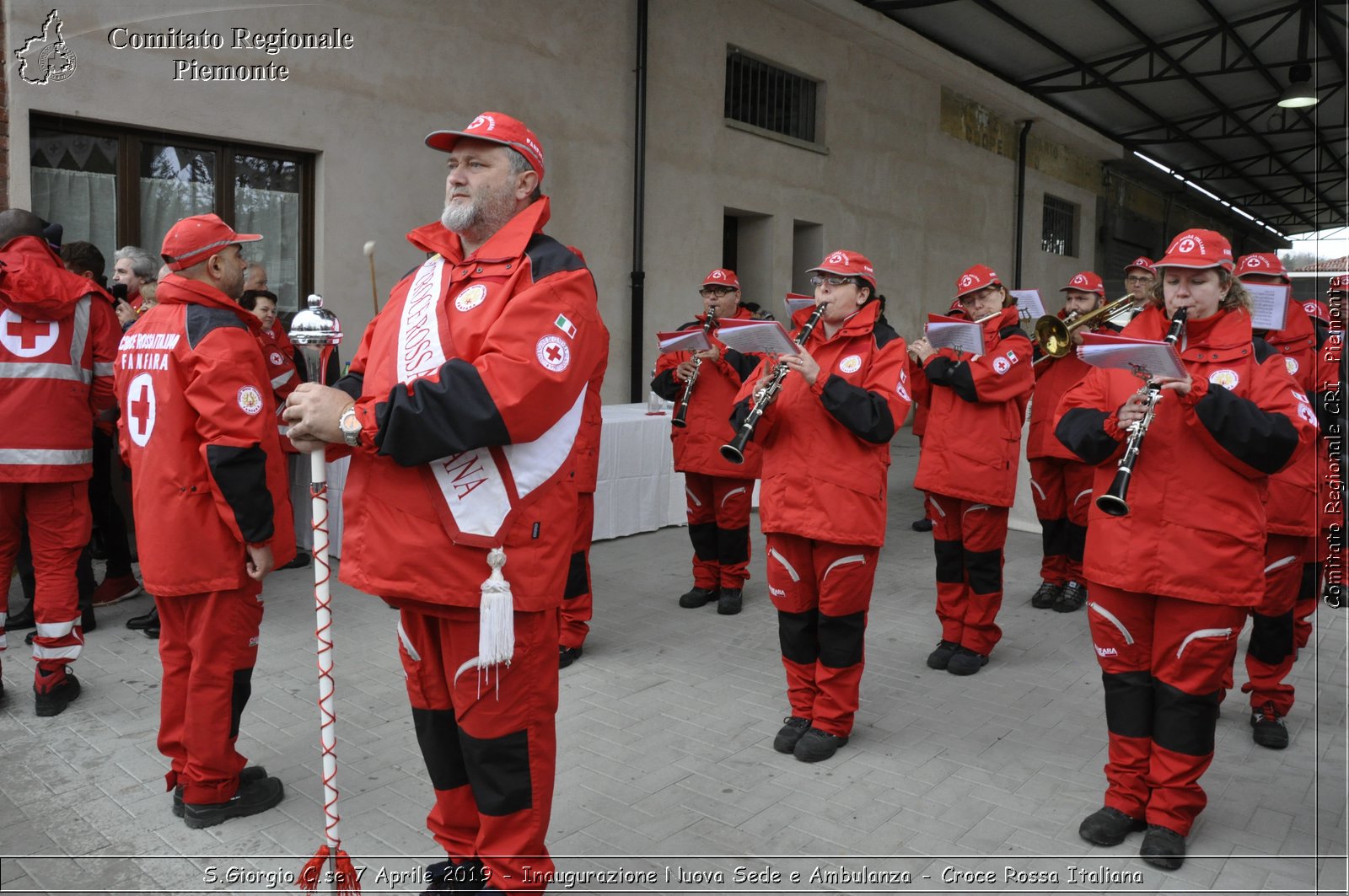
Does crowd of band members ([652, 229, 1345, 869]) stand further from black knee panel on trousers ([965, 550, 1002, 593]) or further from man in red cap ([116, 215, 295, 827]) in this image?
man in red cap ([116, 215, 295, 827])

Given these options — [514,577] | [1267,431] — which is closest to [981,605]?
[1267,431]

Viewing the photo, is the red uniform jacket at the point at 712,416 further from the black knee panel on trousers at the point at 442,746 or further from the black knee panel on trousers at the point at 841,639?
the black knee panel on trousers at the point at 442,746

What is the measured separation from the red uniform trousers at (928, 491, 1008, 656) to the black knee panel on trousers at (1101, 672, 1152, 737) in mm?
1883

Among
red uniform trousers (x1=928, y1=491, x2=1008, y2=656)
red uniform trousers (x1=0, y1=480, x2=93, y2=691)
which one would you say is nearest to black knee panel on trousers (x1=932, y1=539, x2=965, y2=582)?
red uniform trousers (x1=928, y1=491, x2=1008, y2=656)

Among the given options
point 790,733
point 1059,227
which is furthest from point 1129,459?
point 1059,227

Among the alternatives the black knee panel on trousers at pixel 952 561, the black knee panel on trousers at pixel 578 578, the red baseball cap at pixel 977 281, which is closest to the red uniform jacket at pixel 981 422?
→ the red baseball cap at pixel 977 281

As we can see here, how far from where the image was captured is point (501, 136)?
9.22 ft

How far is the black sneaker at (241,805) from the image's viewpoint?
3.60 meters

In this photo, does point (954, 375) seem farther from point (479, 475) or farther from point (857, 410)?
point (479, 475)

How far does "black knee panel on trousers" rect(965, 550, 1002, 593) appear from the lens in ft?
18.2

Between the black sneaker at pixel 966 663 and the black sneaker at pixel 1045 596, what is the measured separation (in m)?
1.51

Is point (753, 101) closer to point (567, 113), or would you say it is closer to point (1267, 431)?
point (567, 113)

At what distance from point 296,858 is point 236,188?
646cm

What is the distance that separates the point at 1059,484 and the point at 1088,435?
3718 mm
